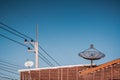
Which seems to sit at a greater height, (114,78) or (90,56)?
(90,56)

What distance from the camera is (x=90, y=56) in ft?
56.5

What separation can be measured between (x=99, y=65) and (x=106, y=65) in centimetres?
47

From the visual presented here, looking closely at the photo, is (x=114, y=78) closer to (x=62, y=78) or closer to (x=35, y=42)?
(x=62, y=78)

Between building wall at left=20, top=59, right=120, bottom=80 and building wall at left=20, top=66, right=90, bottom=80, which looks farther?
building wall at left=20, top=66, right=90, bottom=80

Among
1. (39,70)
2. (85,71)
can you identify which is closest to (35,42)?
(39,70)

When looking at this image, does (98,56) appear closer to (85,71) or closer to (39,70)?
(85,71)

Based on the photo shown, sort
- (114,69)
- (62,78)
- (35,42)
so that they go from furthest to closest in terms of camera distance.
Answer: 1. (35,42)
2. (62,78)
3. (114,69)

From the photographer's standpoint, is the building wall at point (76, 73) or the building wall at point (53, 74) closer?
the building wall at point (76, 73)

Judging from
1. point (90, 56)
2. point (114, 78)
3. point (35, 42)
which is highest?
point (35, 42)

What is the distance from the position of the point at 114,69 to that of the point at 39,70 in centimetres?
484

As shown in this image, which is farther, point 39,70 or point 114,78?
point 39,70

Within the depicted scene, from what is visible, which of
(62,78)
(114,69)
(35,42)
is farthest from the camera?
(35,42)

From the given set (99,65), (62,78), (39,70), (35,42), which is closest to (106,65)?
(99,65)

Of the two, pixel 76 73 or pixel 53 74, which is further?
pixel 53 74
